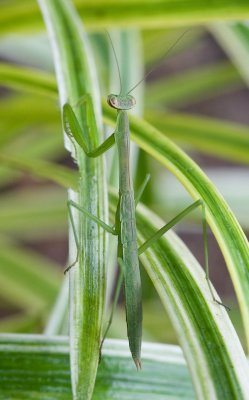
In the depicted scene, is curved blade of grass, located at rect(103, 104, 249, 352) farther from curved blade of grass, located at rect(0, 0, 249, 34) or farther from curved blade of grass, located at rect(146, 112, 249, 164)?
curved blade of grass, located at rect(146, 112, 249, 164)

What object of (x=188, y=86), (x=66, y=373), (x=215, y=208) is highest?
(x=188, y=86)

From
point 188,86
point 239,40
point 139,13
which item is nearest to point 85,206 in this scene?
point 139,13

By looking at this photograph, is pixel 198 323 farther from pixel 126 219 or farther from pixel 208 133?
pixel 208 133

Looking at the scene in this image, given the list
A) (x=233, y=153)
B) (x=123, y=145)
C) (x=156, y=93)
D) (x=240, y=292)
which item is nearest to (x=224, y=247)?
(x=240, y=292)

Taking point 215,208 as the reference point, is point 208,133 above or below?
above

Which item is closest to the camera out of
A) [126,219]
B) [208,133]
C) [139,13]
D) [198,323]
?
[198,323]

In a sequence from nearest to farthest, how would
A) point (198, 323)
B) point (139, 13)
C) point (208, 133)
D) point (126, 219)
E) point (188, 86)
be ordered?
point (198, 323) → point (126, 219) → point (139, 13) → point (208, 133) → point (188, 86)

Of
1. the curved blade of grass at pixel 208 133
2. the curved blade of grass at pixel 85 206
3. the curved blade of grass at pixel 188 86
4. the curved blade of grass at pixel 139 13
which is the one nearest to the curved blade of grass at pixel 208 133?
the curved blade of grass at pixel 208 133
